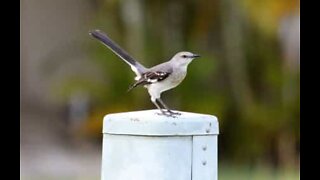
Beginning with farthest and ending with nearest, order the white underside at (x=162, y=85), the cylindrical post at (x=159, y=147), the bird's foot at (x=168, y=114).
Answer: the white underside at (x=162, y=85)
the bird's foot at (x=168, y=114)
the cylindrical post at (x=159, y=147)

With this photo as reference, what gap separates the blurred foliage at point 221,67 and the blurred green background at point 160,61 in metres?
0.01

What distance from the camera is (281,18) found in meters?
11.9

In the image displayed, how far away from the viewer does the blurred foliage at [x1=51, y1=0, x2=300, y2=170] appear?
457 inches

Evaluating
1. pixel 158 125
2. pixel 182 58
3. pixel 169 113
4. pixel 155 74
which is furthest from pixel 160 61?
pixel 158 125

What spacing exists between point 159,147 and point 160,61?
7845mm

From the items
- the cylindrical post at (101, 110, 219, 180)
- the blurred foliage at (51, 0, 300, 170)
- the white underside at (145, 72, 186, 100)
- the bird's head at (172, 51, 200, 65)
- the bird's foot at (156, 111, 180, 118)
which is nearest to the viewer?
the cylindrical post at (101, 110, 219, 180)

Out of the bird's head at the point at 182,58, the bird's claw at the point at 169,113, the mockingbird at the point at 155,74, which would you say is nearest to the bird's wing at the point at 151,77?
the mockingbird at the point at 155,74

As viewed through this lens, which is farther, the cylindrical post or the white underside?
the white underside

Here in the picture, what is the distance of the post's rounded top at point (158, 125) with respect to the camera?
3.90 metres

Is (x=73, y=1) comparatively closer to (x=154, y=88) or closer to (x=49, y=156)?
(x=49, y=156)

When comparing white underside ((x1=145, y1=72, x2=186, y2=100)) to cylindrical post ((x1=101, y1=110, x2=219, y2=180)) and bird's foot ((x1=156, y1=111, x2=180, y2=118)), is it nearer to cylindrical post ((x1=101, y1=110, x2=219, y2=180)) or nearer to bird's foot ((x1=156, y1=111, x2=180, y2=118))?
bird's foot ((x1=156, y1=111, x2=180, y2=118))

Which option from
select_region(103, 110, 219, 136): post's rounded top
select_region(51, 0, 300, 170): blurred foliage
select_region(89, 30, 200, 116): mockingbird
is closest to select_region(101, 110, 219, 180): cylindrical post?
select_region(103, 110, 219, 136): post's rounded top

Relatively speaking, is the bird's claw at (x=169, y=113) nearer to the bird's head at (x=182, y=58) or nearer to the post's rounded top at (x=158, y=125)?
the post's rounded top at (x=158, y=125)

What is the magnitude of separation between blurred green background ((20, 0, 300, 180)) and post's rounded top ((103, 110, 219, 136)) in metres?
7.33
